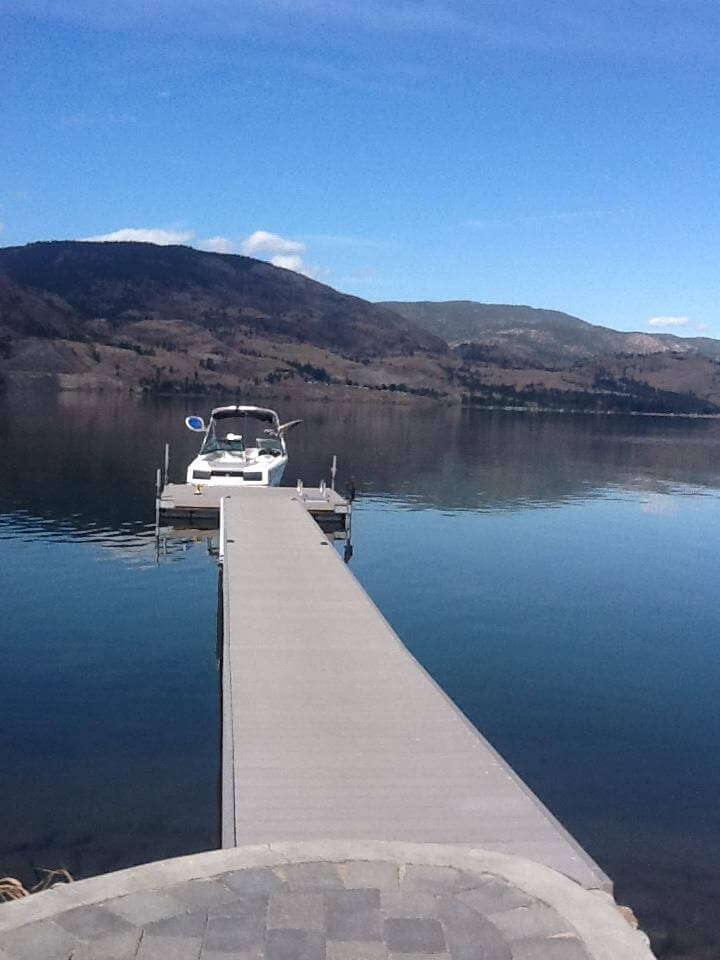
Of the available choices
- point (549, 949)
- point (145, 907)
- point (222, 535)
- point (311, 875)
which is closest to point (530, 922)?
point (549, 949)

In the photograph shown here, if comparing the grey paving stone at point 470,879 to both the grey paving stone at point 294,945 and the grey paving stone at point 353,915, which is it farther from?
the grey paving stone at point 294,945

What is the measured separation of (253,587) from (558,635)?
607cm

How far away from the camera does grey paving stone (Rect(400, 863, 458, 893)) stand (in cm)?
634

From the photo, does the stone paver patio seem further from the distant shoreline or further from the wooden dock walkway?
the distant shoreline

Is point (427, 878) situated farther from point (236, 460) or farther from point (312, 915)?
point (236, 460)

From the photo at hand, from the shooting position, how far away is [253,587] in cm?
1706

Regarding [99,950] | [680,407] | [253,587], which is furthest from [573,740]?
[680,407]

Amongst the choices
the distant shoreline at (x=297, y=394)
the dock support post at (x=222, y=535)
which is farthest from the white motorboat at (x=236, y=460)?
the distant shoreline at (x=297, y=394)

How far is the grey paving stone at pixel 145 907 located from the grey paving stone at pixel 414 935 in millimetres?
1283

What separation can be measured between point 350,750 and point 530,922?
12.8 feet

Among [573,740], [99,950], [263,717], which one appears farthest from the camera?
[573,740]

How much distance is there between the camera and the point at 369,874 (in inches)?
255

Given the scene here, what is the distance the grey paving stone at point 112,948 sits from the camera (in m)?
5.36

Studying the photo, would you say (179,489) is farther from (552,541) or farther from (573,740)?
(573,740)
